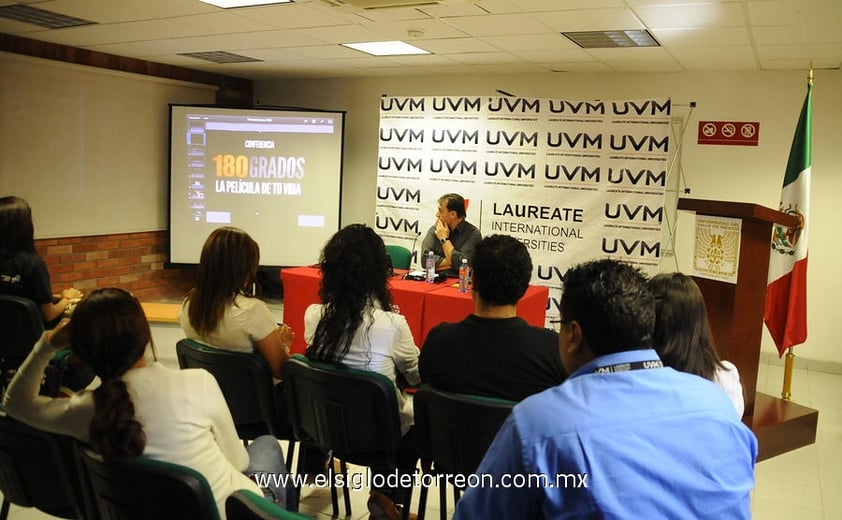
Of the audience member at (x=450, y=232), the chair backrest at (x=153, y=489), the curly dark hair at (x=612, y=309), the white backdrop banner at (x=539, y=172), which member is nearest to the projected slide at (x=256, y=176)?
the white backdrop banner at (x=539, y=172)

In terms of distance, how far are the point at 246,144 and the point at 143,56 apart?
A: 126 cm

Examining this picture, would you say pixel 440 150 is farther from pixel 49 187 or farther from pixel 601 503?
pixel 601 503

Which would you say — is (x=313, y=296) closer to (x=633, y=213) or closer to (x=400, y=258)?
(x=400, y=258)

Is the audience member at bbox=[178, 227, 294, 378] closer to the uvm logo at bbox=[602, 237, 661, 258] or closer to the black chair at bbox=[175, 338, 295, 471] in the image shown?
the black chair at bbox=[175, 338, 295, 471]

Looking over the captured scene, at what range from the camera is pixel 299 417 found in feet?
7.93

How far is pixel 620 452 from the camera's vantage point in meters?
0.98

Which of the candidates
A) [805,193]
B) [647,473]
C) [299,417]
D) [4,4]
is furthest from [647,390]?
[4,4]

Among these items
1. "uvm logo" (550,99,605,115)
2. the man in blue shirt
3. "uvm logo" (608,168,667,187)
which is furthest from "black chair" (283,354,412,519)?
"uvm logo" (550,99,605,115)

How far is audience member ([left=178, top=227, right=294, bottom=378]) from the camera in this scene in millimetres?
2531

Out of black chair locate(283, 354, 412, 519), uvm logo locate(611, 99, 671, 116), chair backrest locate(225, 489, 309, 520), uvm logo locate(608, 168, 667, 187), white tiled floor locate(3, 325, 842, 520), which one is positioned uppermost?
uvm logo locate(611, 99, 671, 116)

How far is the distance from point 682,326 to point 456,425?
753mm

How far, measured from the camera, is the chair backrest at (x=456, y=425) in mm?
1915

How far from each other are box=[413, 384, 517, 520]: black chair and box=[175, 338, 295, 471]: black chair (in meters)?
0.59

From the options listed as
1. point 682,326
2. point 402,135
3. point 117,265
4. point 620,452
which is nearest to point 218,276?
point 682,326
